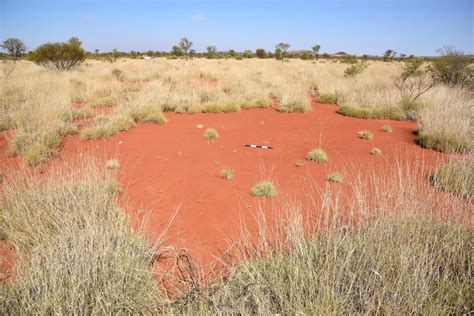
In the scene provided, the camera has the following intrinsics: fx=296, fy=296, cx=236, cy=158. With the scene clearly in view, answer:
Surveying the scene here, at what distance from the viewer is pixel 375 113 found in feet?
35.1

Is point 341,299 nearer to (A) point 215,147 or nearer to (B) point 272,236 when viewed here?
(B) point 272,236

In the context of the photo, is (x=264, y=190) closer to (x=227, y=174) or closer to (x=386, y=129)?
(x=227, y=174)

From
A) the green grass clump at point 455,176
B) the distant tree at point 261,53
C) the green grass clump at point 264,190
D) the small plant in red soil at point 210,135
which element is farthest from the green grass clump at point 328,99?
the distant tree at point 261,53

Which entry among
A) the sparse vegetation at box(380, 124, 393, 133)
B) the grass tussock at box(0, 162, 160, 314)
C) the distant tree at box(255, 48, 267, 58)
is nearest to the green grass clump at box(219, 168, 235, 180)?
the grass tussock at box(0, 162, 160, 314)

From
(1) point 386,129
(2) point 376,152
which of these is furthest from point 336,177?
(1) point 386,129

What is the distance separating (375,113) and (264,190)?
790 centimetres

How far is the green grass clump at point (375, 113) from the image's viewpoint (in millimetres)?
10492

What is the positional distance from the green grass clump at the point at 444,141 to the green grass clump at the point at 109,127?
25.1 feet

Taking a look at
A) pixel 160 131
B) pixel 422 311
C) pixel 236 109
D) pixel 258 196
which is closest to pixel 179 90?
pixel 236 109

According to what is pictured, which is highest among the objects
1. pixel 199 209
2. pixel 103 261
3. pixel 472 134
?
pixel 472 134

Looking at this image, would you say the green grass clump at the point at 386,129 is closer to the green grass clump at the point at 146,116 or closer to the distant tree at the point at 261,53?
the green grass clump at the point at 146,116

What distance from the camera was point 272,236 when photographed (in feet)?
11.2

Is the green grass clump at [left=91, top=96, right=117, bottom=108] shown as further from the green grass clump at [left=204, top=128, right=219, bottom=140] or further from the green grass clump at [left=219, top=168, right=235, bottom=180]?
the green grass clump at [left=219, top=168, right=235, bottom=180]

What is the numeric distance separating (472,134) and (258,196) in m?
5.88
